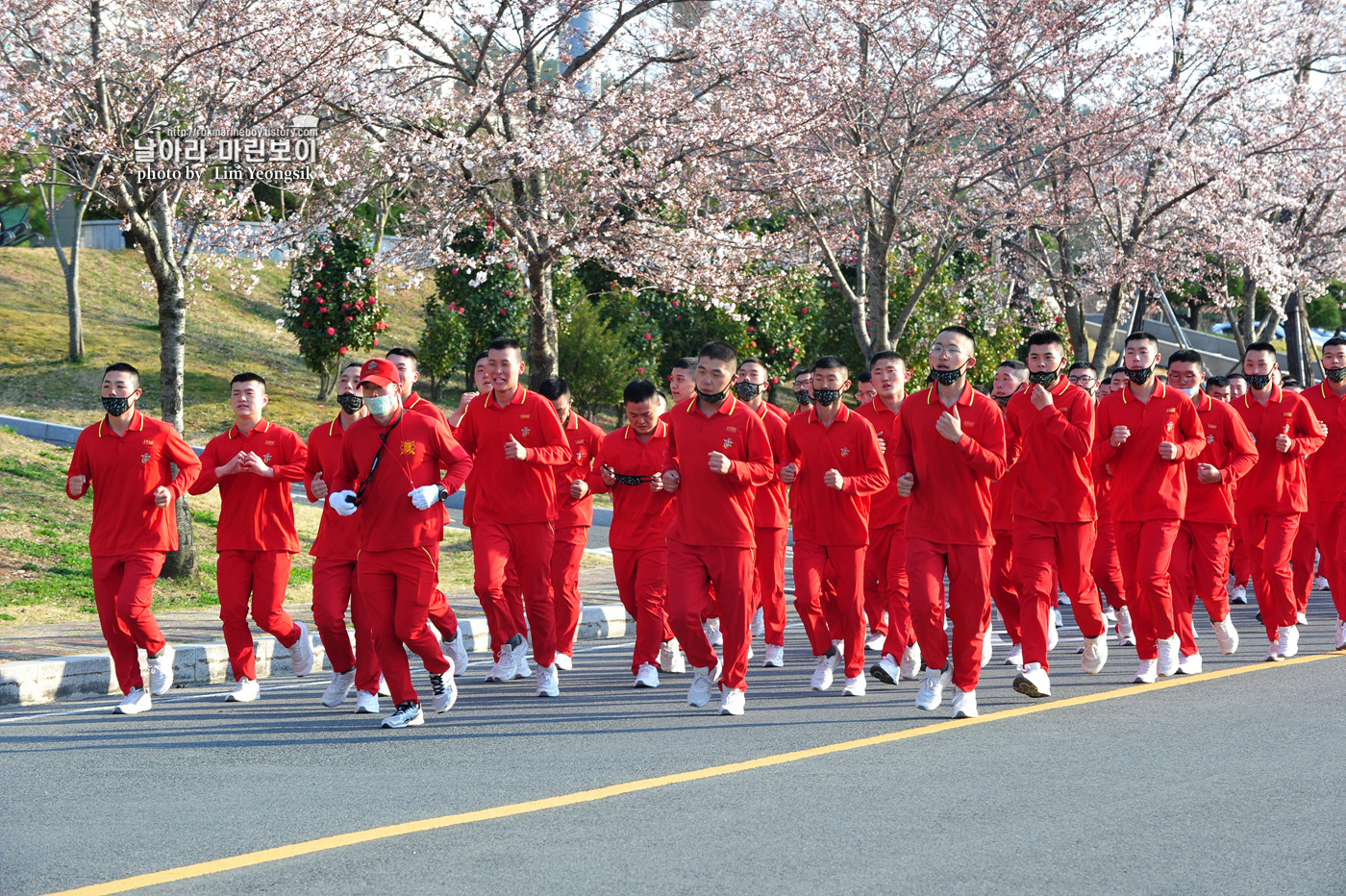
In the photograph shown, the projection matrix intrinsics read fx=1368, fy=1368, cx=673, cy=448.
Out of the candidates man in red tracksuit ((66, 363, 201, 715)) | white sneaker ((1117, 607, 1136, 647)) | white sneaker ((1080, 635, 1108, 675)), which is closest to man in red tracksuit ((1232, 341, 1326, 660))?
white sneaker ((1117, 607, 1136, 647))

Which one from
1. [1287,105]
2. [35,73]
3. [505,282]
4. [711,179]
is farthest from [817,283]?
[35,73]

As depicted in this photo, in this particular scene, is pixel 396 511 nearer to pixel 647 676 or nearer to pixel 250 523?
pixel 250 523

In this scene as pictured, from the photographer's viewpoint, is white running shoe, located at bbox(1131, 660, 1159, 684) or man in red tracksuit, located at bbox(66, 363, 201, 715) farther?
white running shoe, located at bbox(1131, 660, 1159, 684)

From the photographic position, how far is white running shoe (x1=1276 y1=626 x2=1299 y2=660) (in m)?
9.69

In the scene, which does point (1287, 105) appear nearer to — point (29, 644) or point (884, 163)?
→ point (884, 163)

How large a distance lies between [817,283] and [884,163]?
10.6 metres

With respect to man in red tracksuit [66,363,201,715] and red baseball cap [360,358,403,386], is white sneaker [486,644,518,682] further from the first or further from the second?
red baseball cap [360,358,403,386]

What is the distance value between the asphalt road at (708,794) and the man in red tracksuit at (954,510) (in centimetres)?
45

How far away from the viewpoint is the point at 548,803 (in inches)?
230

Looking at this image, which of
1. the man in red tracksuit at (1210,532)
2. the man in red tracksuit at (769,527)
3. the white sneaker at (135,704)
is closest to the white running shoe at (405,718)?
the white sneaker at (135,704)

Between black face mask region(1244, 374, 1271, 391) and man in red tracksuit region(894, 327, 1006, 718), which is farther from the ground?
black face mask region(1244, 374, 1271, 391)

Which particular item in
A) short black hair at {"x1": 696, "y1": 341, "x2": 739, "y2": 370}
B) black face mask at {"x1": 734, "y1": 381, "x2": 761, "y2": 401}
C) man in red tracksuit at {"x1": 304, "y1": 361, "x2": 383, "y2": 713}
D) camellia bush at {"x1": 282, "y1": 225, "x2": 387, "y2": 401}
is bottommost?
man in red tracksuit at {"x1": 304, "y1": 361, "x2": 383, "y2": 713}

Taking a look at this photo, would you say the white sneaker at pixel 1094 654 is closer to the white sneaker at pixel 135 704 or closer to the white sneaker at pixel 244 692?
the white sneaker at pixel 244 692

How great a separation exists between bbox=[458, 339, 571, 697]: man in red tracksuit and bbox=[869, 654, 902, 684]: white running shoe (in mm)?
2055
